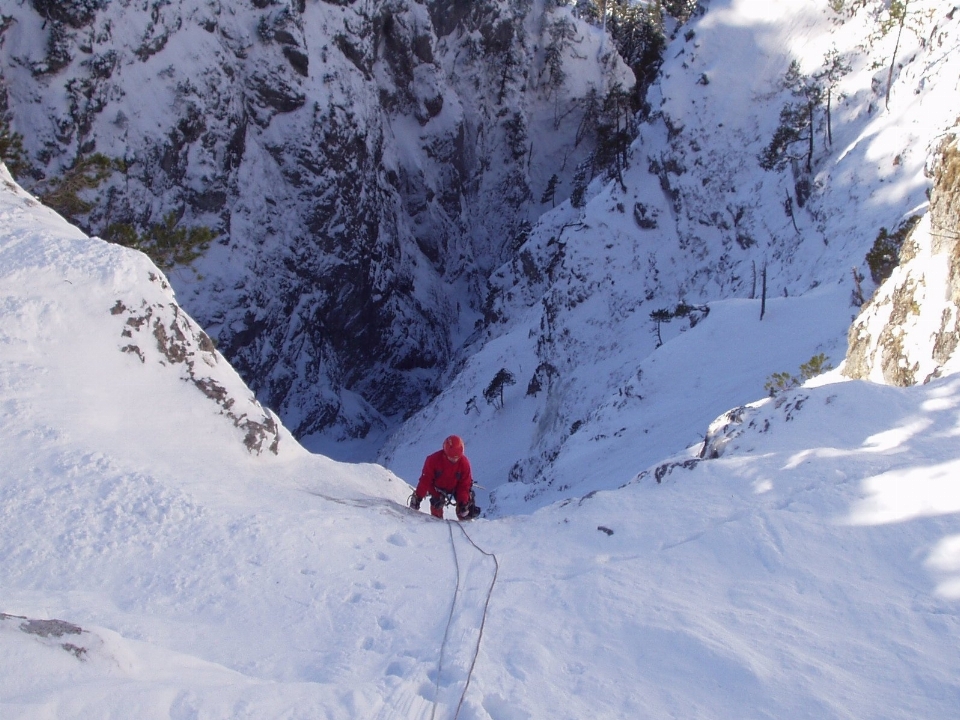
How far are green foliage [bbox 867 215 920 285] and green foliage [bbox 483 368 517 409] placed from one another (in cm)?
1734

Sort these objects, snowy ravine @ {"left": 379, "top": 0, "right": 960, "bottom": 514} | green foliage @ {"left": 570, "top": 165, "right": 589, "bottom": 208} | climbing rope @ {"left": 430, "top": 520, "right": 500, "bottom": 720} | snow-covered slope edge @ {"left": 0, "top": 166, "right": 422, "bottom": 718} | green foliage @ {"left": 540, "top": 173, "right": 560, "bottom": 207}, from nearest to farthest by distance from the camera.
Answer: snow-covered slope edge @ {"left": 0, "top": 166, "right": 422, "bottom": 718} → climbing rope @ {"left": 430, "top": 520, "right": 500, "bottom": 720} → snowy ravine @ {"left": 379, "top": 0, "right": 960, "bottom": 514} → green foliage @ {"left": 570, "top": 165, "right": 589, "bottom": 208} → green foliage @ {"left": 540, "top": 173, "right": 560, "bottom": 207}

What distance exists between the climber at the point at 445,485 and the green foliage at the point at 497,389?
23645 mm

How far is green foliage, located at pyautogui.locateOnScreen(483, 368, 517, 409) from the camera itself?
33281 millimetres

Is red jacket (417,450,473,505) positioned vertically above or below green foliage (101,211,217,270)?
below

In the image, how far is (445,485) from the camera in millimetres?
9617

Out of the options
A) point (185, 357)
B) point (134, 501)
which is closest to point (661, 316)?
point (185, 357)

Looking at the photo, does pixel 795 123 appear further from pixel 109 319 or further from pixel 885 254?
pixel 109 319

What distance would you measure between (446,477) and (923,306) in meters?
7.62

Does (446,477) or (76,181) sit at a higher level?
(76,181)

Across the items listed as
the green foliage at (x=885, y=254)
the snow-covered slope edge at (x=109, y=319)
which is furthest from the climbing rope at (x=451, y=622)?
the green foliage at (x=885, y=254)

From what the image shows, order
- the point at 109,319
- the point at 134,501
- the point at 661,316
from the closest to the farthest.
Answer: the point at 134,501
the point at 109,319
the point at 661,316

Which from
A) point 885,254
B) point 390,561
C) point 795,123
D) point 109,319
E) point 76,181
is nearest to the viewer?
point 390,561

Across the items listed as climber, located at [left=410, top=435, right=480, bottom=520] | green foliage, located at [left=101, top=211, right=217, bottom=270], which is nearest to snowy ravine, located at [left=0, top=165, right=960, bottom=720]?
climber, located at [left=410, top=435, right=480, bottom=520]

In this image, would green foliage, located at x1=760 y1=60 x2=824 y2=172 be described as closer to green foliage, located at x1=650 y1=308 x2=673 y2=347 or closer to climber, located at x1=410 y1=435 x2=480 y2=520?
green foliage, located at x1=650 y1=308 x2=673 y2=347
